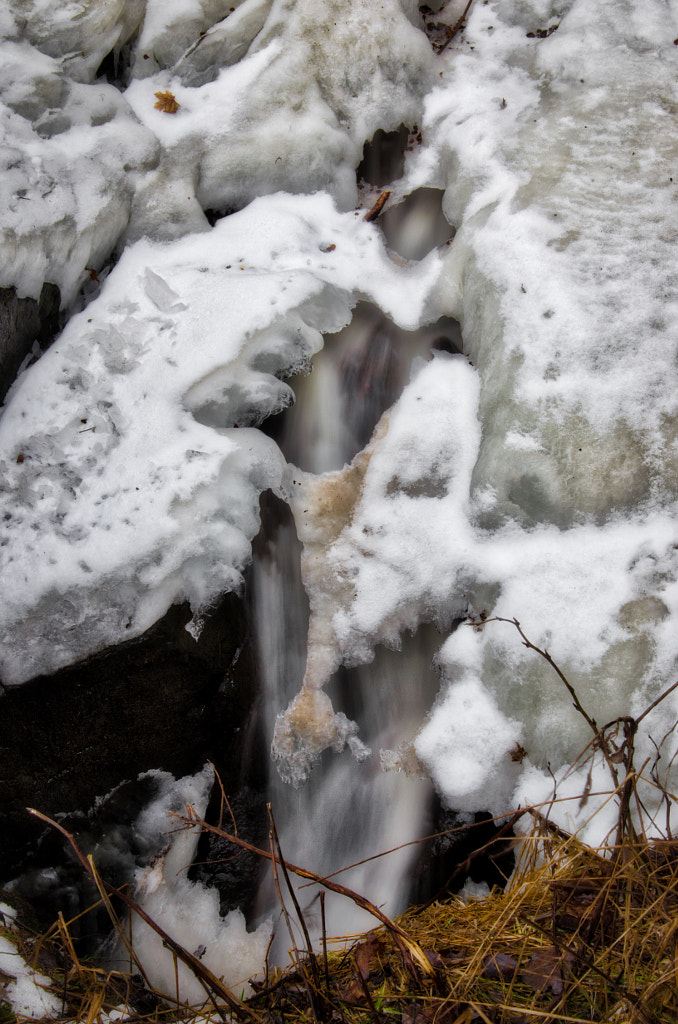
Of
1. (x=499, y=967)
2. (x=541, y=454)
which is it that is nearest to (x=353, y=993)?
(x=499, y=967)

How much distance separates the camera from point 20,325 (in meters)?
2.40

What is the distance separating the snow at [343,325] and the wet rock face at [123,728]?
3.8 inches

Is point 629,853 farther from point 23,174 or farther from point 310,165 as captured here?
point 23,174

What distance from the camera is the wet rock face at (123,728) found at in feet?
7.00

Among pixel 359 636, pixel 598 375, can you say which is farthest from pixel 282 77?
pixel 359 636

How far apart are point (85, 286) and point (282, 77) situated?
1293 mm

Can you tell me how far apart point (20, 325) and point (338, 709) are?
1.84m

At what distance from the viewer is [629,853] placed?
1800 millimetres

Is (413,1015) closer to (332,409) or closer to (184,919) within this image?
(184,919)

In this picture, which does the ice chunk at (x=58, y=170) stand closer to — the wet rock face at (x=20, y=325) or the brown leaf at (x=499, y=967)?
the wet rock face at (x=20, y=325)

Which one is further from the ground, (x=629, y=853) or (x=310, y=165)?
(x=310, y=165)

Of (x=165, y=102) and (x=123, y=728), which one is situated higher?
(x=165, y=102)

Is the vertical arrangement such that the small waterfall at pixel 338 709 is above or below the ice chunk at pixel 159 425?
below

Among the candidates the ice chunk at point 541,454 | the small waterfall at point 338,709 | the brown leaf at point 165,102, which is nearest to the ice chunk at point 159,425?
the small waterfall at point 338,709
